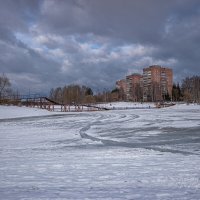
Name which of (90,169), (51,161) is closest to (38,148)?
(51,161)

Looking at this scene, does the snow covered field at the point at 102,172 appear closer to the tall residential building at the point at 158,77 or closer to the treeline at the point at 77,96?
the treeline at the point at 77,96

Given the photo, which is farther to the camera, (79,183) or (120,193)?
(79,183)

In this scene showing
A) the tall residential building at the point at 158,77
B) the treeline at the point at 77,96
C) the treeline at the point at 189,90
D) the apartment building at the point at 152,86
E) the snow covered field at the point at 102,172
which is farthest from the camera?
the tall residential building at the point at 158,77

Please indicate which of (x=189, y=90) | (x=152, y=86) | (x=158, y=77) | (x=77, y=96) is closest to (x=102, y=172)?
(x=77, y=96)

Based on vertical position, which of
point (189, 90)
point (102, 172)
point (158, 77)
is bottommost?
point (102, 172)

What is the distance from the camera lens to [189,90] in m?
138

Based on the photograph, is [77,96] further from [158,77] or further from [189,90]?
[158,77]

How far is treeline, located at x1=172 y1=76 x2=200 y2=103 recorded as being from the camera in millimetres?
130750

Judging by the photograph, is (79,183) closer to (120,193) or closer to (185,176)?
(120,193)

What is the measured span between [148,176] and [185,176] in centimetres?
79

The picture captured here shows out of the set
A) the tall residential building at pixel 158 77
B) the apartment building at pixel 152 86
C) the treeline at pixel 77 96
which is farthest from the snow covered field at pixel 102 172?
the tall residential building at pixel 158 77

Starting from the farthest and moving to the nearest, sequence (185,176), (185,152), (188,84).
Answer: (188,84)
(185,152)
(185,176)

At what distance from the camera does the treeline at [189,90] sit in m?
131

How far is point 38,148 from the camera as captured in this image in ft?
42.6
